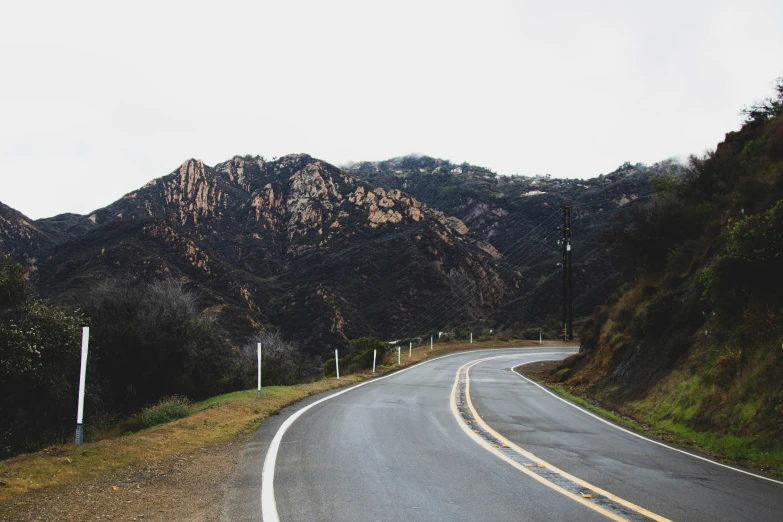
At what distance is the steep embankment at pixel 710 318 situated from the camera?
10750mm

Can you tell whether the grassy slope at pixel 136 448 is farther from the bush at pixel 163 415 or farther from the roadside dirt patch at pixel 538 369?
the roadside dirt patch at pixel 538 369

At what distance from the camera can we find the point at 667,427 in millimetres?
12570

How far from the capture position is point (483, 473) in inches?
267

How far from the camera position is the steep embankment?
35.3 feet

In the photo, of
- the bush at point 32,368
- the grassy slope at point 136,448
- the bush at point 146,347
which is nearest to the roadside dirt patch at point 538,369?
the bush at point 146,347

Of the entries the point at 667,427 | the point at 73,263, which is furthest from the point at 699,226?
the point at 73,263

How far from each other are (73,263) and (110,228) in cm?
1834

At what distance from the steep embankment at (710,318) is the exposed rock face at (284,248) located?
139 ft

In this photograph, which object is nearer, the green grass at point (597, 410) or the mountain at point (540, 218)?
the green grass at point (597, 410)

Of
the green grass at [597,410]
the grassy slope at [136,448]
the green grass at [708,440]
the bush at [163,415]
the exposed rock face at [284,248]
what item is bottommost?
the green grass at [597,410]

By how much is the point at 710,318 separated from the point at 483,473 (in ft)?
37.2

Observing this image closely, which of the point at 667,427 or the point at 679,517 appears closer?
the point at 679,517

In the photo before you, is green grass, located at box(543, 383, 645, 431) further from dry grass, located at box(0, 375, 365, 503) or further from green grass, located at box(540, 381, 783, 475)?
dry grass, located at box(0, 375, 365, 503)

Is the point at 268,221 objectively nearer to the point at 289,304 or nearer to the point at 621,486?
the point at 289,304
